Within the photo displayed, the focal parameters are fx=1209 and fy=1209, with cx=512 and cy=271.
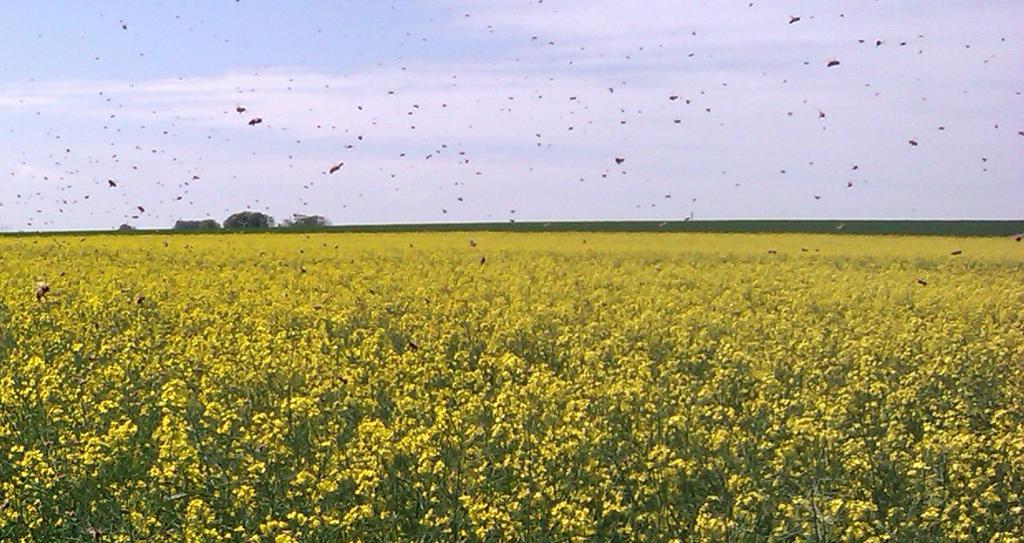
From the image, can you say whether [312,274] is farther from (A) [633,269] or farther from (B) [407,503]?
(B) [407,503]

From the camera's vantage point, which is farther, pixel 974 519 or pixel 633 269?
pixel 633 269

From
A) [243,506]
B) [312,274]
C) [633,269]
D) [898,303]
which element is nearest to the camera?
[243,506]

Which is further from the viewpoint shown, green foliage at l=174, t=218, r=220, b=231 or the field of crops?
green foliage at l=174, t=218, r=220, b=231

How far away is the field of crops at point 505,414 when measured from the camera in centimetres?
697

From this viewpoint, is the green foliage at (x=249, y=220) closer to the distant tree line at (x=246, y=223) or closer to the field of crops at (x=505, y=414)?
the distant tree line at (x=246, y=223)

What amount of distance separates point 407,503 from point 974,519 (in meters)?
3.53

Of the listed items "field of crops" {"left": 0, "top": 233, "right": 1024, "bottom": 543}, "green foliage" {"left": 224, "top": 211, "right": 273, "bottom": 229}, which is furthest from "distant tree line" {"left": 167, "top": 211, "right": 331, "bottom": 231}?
"field of crops" {"left": 0, "top": 233, "right": 1024, "bottom": 543}

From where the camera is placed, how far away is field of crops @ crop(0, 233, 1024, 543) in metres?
6.97

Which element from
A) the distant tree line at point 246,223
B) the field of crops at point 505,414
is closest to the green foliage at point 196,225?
the distant tree line at point 246,223

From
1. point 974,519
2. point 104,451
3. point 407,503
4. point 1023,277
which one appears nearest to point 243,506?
point 407,503

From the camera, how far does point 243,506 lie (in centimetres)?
692

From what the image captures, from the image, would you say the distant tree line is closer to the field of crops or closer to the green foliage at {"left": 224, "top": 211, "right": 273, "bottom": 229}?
the green foliage at {"left": 224, "top": 211, "right": 273, "bottom": 229}

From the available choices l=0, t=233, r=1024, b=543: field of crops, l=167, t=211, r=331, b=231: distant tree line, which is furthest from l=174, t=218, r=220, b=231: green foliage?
l=0, t=233, r=1024, b=543: field of crops

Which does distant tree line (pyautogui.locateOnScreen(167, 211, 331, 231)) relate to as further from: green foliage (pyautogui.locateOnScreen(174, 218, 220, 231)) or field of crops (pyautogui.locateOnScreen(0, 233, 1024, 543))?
field of crops (pyautogui.locateOnScreen(0, 233, 1024, 543))
